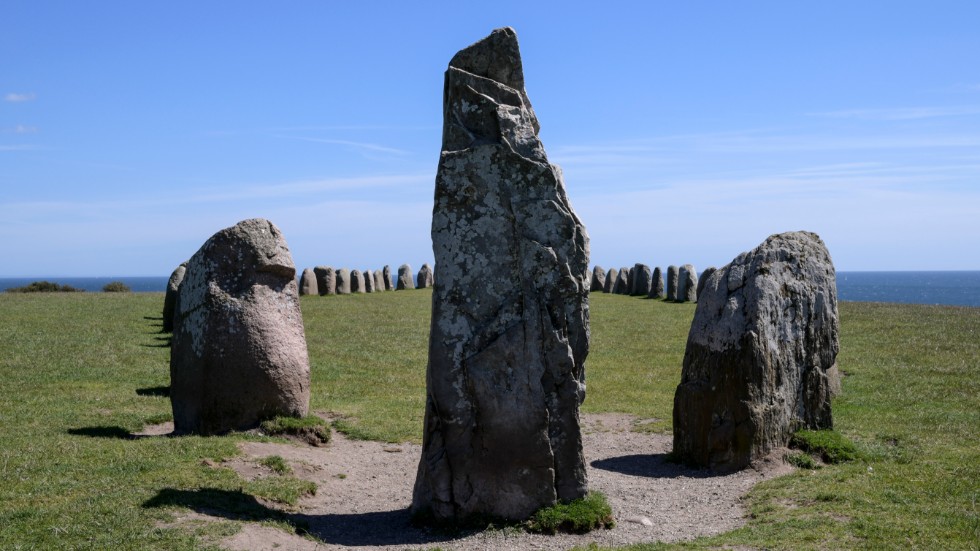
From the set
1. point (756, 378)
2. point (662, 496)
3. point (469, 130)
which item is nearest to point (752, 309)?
point (756, 378)

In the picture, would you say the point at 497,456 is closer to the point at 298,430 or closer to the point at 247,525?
the point at 247,525

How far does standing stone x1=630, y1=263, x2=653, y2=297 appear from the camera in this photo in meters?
43.7

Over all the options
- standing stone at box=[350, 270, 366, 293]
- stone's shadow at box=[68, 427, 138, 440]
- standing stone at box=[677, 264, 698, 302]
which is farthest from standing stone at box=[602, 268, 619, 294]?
stone's shadow at box=[68, 427, 138, 440]

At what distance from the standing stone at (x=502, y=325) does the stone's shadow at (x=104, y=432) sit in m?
5.92

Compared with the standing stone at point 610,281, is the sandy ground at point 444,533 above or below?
below

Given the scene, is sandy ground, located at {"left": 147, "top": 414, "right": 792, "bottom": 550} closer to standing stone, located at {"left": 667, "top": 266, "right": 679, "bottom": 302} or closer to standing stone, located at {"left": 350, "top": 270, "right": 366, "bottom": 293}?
standing stone, located at {"left": 667, "top": 266, "right": 679, "bottom": 302}

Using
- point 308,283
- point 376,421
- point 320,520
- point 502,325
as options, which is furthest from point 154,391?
point 308,283

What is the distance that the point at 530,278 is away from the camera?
9.51 m

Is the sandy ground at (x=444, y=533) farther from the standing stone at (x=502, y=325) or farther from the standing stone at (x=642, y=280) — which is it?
the standing stone at (x=642, y=280)

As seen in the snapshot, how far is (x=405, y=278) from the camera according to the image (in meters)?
48.9

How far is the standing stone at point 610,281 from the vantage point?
48094mm

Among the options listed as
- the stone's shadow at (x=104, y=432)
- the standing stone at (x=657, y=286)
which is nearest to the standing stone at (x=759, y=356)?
the stone's shadow at (x=104, y=432)

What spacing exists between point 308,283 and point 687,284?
56.0 ft

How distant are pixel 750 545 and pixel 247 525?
16.5ft
